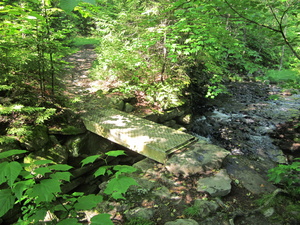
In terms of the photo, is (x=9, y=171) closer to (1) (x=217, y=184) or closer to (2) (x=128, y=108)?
(1) (x=217, y=184)

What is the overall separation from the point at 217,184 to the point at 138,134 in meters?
2.24

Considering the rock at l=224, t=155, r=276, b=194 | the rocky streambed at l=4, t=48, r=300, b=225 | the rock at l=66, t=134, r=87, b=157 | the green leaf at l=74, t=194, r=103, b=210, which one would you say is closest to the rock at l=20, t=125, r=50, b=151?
the rocky streambed at l=4, t=48, r=300, b=225

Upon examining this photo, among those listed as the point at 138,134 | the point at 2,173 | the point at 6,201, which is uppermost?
the point at 2,173

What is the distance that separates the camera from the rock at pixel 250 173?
→ 140 inches

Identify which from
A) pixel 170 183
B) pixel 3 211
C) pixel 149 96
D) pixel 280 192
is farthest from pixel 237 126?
pixel 3 211

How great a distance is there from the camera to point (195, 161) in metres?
4.00

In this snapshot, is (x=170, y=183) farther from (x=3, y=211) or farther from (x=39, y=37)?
(x=39, y=37)

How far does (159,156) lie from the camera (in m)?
4.14

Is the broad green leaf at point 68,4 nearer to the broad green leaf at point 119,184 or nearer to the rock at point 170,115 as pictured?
the broad green leaf at point 119,184

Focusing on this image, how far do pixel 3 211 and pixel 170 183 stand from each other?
306cm

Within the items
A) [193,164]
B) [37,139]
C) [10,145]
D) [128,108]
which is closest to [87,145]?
[37,139]

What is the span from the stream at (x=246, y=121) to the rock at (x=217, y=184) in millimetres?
2185

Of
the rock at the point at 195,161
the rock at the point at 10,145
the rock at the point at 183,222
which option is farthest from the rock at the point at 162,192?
the rock at the point at 10,145

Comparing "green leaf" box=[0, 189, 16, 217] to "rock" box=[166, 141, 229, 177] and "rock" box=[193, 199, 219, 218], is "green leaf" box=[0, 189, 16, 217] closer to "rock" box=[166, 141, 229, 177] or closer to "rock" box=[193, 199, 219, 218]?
"rock" box=[193, 199, 219, 218]
